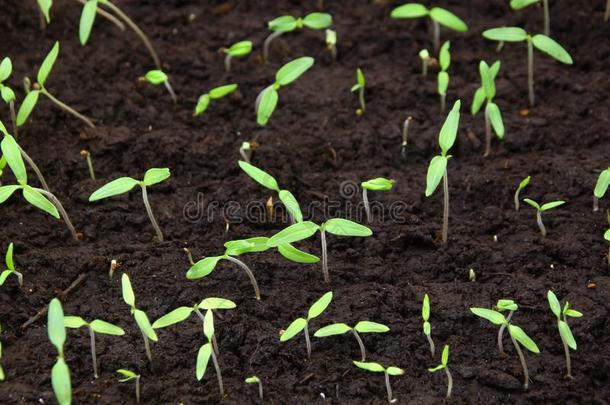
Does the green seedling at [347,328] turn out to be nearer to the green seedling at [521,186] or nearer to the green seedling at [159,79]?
the green seedling at [521,186]

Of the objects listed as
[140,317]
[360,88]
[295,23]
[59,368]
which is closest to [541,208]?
[360,88]

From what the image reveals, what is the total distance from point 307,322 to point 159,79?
101cm

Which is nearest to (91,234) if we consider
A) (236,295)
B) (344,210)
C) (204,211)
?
(204,211)

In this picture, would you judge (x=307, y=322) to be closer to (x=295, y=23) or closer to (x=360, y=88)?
(x=360, y=88)

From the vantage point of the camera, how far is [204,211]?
8.70ft

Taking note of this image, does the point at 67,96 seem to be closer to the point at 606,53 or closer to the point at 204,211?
the point at 204,211

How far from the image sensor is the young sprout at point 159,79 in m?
2.78

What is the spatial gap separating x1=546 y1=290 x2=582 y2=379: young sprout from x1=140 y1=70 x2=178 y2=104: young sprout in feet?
4.53

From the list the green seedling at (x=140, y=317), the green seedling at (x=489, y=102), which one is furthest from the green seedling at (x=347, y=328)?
the green seedling at (x=489, y=102)

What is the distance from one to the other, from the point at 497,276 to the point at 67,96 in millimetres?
1590

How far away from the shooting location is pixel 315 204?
106 inches

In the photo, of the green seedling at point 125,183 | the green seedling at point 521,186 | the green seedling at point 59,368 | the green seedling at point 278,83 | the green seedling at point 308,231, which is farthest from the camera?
the green seedling at point 278,83

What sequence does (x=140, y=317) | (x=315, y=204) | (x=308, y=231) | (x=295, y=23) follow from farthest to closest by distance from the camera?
(x=295, y=23)
(x=315, y=204)
(x=308, y=231)
(x=140, y=317)

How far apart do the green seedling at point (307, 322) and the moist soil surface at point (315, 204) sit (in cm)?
6
